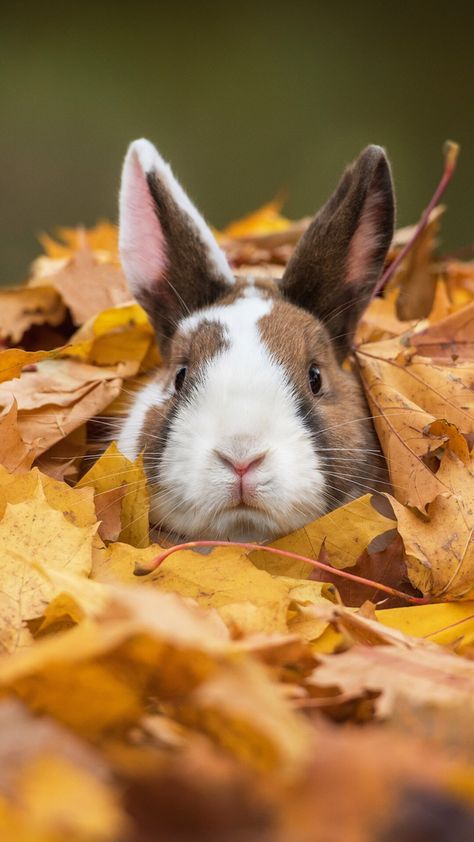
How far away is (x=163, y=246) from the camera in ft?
9.82

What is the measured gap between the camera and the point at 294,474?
2352 mm

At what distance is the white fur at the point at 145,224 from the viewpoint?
292 cm

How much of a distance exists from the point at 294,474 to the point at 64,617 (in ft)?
2.47

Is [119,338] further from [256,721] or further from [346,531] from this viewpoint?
[256,721]

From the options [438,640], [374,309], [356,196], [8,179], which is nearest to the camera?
[438,640]

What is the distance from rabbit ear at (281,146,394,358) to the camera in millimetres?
2809

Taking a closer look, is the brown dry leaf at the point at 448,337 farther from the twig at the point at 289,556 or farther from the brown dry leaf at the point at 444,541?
the twig at the point at 289,556

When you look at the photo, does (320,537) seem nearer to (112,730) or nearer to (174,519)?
(174,519)

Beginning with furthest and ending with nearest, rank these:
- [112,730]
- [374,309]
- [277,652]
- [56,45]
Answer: [56,45]
[374,309]
[277,652]
[112,730]

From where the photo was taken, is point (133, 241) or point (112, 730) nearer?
point (112, 730)

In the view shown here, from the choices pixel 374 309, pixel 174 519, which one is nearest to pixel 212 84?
pixel 374 309

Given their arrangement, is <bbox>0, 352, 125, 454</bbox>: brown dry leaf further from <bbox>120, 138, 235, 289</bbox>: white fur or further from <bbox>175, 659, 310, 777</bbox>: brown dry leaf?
<bbox>175, 659, 310, 777</bbox>: brown dry leaf

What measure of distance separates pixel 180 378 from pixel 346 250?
627mm

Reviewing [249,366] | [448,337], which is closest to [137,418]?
[249,366]
